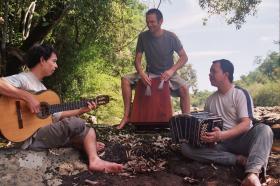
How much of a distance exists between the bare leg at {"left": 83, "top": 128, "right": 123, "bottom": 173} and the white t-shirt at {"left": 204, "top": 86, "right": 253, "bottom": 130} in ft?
4.44

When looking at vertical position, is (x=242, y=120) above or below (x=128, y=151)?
above

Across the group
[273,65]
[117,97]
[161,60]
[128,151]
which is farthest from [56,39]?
[273,65]

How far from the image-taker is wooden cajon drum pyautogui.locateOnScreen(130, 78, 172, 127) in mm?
6934

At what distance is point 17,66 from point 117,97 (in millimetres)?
5464

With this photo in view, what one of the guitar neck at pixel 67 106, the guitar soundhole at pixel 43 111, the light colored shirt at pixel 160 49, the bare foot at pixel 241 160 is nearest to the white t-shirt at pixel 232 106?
the bare foot at pixel 241 160

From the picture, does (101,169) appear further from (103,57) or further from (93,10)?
(103,57)

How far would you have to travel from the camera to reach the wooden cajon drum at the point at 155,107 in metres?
6.93

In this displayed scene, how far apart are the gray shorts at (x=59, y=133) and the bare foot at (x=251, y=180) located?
186 centimetres

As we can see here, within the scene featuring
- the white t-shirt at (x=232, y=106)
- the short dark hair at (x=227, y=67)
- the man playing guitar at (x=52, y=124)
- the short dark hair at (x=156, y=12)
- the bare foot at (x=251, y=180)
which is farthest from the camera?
the short dark hair at (x=156, y=12)

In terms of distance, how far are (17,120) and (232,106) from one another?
247cm

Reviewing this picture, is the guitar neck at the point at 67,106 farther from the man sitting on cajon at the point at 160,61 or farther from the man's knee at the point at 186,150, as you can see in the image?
the man sitting on cajon at the point at 160,61

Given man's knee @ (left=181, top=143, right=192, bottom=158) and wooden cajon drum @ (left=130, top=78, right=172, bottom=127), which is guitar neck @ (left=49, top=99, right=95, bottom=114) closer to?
man's knee @ (left=181, top=143, right=192, bottom=158)

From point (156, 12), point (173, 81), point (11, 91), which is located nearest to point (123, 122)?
point (173, 81)

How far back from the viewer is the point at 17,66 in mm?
10469
